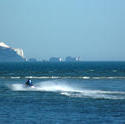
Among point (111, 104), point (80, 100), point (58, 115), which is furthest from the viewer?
point (80, 100)

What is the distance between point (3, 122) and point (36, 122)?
9.44ft

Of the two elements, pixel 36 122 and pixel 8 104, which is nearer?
pixel 36 122

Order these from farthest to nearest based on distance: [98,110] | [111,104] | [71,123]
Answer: [111,104] → [98,110] → [71,123]

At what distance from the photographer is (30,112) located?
1996 inches

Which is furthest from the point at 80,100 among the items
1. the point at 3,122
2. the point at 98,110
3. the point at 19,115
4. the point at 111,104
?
the point at 3,122

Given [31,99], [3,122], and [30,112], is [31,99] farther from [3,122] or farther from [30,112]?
[3,122]

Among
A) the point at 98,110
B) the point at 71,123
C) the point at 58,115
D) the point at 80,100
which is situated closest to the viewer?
the point at 71,123

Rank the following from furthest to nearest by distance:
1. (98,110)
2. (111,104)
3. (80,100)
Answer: (80,100) < (111,104) < (98,110)

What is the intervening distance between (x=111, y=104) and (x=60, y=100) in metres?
8.60

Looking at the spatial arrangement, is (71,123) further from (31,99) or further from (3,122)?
(31,99)

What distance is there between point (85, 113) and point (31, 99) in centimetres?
1703

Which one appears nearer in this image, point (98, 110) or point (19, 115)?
point (19, 115)

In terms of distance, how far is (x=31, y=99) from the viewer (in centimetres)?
6556

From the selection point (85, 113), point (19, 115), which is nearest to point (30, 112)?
point (19, 115)
